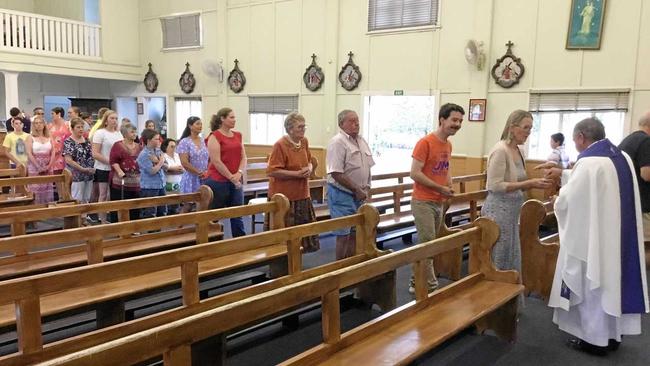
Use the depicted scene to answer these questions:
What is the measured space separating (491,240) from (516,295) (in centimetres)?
35

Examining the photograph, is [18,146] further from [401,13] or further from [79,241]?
[401,13]

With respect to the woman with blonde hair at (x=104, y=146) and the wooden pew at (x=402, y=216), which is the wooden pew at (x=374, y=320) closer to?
the wooden pew at (x=402, y=216)

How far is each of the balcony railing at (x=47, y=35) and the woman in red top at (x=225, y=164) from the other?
8379 millimetres

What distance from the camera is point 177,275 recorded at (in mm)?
3070

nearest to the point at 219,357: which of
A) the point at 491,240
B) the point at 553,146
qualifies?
the point at 491,240

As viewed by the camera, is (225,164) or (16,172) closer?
(225,164)

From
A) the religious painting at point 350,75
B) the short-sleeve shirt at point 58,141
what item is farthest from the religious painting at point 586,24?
the short-sleeve shirt at point 58,141

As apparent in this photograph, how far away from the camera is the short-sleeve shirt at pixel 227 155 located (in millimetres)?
4402

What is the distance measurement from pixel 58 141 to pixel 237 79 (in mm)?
4767

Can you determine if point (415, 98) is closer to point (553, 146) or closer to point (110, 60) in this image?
point (553, 146)

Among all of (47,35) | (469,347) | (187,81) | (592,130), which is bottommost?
(469,347)

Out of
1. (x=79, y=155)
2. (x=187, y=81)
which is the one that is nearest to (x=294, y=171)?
(x=79, y=155)

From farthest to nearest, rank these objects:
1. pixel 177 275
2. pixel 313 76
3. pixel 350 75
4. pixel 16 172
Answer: pixel 313 76 < pixel 350 75 < pixel 16 172 < pixel 177 275

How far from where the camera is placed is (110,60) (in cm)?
1230
